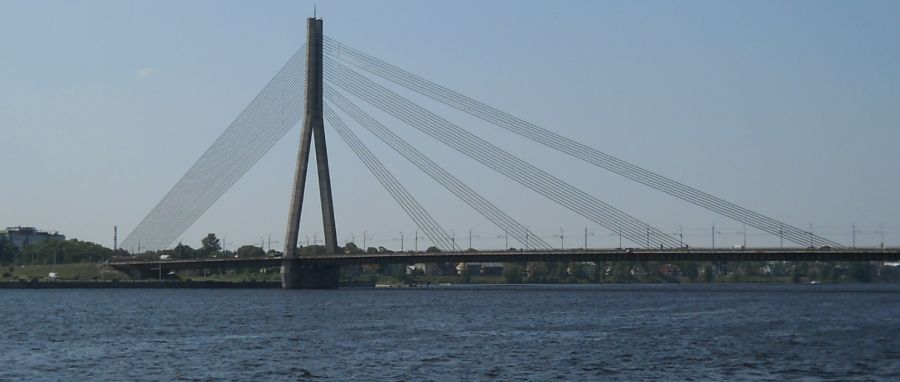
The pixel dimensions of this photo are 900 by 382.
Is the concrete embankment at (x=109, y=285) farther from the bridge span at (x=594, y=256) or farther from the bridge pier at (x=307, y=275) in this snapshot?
the bridge pier at (x=307, y=275)

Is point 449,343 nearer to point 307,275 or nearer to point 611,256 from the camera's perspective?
point 611,256

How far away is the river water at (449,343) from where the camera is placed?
135ft

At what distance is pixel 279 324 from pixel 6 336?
44.1 ft

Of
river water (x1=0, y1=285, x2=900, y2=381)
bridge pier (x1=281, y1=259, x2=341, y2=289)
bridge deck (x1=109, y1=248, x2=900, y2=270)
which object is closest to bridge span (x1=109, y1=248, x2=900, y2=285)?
bridge deck (x1=109, y1=248, x2=900, y2=270)

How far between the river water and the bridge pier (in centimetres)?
3639

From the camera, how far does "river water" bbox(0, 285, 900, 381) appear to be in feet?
135

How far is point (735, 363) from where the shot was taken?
43688mm

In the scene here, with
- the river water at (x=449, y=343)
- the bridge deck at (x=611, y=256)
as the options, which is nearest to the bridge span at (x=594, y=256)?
the bridge deck at (x=611, y=256)

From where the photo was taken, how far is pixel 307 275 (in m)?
126

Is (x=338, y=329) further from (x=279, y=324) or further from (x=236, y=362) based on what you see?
(x=236, y=362)

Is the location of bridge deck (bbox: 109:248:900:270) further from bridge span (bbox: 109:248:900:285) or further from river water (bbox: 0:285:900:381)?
river water (bbox: 0:285:900:381)

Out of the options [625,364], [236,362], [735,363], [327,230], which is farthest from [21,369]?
[327,230]

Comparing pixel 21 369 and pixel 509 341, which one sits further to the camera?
pixel 509 341

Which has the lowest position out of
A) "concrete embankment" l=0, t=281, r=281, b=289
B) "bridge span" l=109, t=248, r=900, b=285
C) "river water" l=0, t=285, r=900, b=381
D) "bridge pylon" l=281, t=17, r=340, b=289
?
"river water" l=0, t=285, r=900, b=381
